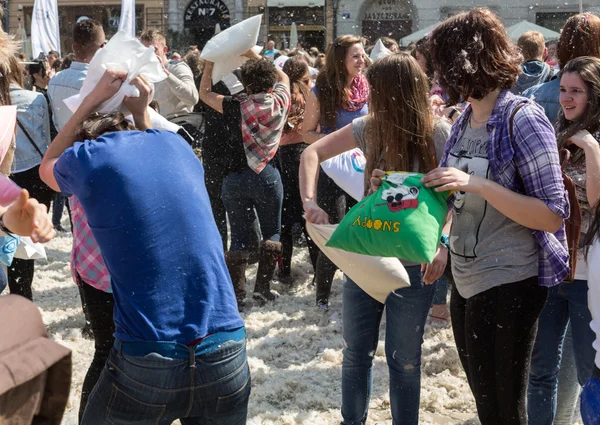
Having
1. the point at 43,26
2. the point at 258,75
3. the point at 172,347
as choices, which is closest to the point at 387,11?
the point at 43,26

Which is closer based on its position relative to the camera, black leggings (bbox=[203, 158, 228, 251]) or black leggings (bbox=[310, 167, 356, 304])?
black leggings (bbox=[310, 167, 356, 304])

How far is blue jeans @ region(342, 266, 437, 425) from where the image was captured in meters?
3.38

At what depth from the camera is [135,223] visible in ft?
7.97

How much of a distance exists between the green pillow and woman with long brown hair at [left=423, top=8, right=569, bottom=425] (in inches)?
3.5

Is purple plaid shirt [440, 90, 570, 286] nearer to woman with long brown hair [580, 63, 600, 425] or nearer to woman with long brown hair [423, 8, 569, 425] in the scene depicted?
woman with long brown hair [423, 8, 569, 425]

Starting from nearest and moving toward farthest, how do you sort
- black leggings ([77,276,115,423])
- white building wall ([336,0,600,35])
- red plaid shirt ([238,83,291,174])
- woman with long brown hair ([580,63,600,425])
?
woman with long brown hair ([580,63,600,425]) < black leggings ([77,276,115,423]) < red plaid shirt ([238,83,291,174]) < white building wall ([336,0,600,35])

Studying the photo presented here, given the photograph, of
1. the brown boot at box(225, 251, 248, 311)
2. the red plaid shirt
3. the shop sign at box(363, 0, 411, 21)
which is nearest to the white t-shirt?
the red plaid shirt

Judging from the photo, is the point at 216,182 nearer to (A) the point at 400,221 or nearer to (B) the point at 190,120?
(B) the point at 190,120

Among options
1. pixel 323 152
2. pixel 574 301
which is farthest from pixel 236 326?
pixel 574 301

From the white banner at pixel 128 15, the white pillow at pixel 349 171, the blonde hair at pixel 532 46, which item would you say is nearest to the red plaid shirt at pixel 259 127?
the white pillow at pixel 349 171

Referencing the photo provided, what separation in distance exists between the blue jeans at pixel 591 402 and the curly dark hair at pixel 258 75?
13.3 feet

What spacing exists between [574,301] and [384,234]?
1031 millimetres

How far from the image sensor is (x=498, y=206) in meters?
2.75

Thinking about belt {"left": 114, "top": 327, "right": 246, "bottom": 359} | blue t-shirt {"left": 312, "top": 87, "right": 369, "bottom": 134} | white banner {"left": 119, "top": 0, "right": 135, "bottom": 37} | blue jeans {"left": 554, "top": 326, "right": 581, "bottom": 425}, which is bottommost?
blue jeans {"left": 554, "top": 326, "right": 581, "bottom": 425}
